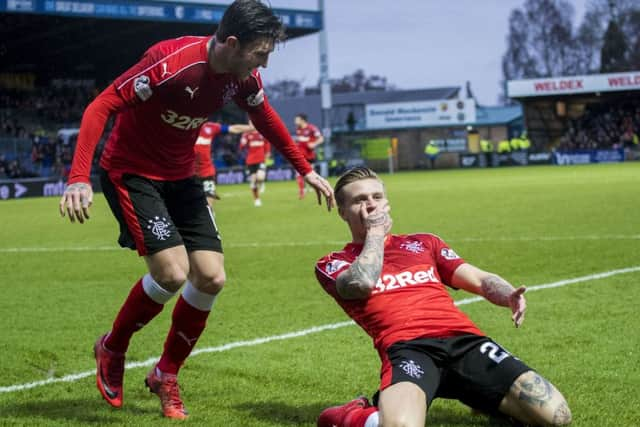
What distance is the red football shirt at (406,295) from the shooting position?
157 inches

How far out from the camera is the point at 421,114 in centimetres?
6066

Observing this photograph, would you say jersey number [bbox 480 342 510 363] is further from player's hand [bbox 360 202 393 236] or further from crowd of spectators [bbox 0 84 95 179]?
crowd of spectators [bbox 0 84 95 179]

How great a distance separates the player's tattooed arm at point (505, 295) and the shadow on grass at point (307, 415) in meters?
0.54

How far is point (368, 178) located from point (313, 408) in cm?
125

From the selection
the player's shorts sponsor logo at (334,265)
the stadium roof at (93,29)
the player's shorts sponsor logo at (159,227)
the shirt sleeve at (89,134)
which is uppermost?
the stadium roof at (93,29)

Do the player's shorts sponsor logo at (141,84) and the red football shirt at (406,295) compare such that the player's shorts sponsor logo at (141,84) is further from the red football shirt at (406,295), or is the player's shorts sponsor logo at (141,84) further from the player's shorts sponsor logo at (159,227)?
the red football shirt at (406,295)

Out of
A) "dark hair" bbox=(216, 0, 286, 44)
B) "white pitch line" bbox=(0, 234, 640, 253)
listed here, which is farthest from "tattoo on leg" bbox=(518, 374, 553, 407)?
"white pitch line" bbox=(0, 234, 640, 253)

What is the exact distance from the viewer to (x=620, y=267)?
29.5 feet

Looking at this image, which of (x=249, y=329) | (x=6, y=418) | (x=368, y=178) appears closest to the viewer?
(x=368, y=178)

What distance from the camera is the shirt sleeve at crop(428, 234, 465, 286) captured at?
424 centimetres

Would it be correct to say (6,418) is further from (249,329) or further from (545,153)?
(545,153)

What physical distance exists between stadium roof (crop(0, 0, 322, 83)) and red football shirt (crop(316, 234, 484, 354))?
32493 mm

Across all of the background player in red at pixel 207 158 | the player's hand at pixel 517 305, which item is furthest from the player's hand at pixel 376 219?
the background player in red at pixel 207 158

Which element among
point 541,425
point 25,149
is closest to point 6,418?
point 541,425
